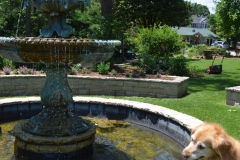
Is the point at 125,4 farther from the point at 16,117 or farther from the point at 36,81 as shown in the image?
the point at 16,117

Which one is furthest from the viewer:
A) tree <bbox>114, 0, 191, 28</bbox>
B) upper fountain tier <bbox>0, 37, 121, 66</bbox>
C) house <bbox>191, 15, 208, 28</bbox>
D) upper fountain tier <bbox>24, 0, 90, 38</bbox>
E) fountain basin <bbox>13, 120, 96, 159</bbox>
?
house <bbox>191, 15, 208, 28</bbox>

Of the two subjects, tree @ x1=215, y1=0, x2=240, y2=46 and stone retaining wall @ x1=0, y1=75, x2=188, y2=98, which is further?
tree @ x1=215, y1=0, x2=240, y2=46

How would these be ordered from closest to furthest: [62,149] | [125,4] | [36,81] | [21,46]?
[21,46], [62,149], [36,81], [125,4]

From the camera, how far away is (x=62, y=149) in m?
5.08

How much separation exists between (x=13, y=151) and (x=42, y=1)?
2727 mm

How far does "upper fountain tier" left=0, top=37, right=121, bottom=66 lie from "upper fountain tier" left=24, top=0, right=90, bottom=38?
1.04 m

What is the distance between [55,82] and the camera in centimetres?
562

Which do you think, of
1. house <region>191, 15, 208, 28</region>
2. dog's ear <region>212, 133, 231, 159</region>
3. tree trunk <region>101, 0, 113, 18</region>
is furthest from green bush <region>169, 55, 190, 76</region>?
house <region>191, 15, 208, 28</region>

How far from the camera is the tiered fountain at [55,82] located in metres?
4.77

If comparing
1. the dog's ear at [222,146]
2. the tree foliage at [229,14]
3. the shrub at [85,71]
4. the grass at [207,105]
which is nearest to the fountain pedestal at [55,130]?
the dog's ear at [222,146]

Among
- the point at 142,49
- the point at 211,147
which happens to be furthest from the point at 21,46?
the point at 142,49

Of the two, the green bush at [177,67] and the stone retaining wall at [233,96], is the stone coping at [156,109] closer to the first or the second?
the stone retaining wall at [233,96]

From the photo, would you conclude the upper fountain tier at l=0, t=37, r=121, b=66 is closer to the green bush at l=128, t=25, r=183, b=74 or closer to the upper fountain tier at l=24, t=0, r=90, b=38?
the upper fountain tier at l=24, t=0, r=90, b=38

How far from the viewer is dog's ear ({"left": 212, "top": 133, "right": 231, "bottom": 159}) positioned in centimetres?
305
